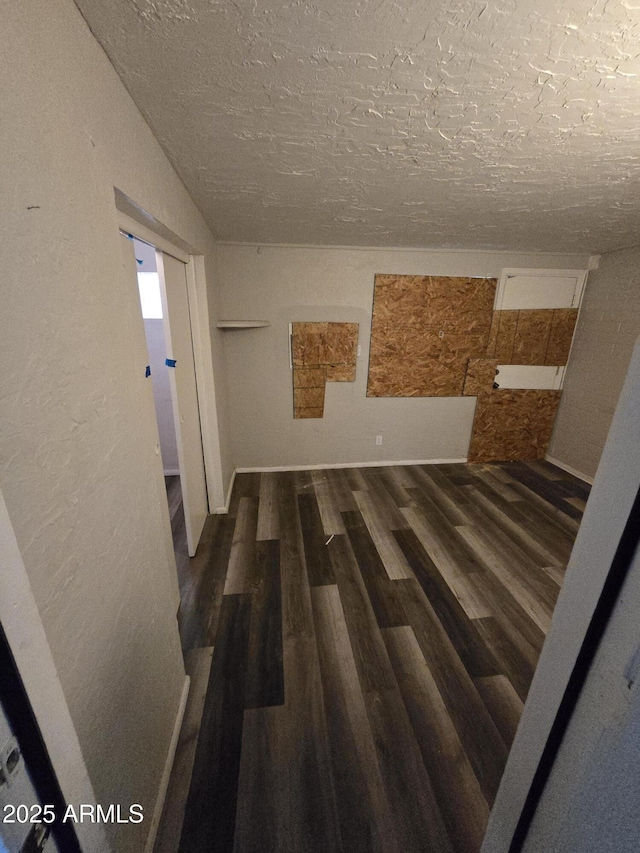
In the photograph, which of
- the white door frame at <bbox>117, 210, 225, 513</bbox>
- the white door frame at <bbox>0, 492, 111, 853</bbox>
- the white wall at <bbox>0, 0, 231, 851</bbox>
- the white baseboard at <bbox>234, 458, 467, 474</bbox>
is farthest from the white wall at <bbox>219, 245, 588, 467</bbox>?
the white door frame at <bbox>0, 492, 111, 853</bbox>

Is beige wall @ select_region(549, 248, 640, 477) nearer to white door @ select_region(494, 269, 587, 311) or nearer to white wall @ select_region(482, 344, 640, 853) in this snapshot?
white door @ select_region(494, 269, 587, 311)

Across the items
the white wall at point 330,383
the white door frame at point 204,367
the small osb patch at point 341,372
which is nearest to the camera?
the white door frame at point 204,367

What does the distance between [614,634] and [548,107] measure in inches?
58.4

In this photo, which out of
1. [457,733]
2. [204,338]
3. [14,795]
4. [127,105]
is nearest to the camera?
[14,795]

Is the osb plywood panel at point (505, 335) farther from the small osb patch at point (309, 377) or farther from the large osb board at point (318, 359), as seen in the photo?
the small osb patch at point (309, 377)

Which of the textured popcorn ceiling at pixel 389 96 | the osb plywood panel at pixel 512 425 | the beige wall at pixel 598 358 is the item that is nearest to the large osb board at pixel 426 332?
the osb plywood panel at pixel 512 425

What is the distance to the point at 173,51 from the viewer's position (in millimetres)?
815

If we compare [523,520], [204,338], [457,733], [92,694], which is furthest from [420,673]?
[204,338]

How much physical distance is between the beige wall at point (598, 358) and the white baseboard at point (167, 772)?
4.11 meters

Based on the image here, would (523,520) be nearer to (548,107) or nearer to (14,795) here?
(548,107)

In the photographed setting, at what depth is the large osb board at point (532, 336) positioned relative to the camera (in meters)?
3.44

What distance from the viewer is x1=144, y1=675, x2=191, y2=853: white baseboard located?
1021 millimetres

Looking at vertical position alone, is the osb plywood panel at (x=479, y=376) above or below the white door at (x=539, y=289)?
below

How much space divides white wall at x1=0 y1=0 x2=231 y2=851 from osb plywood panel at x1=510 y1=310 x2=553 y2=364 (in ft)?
12.2
